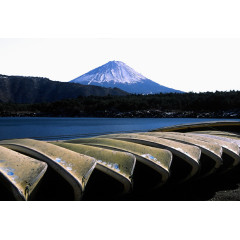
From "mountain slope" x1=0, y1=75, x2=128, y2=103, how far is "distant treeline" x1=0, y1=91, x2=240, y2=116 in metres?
46.8

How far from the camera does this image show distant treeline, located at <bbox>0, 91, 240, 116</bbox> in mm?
96125

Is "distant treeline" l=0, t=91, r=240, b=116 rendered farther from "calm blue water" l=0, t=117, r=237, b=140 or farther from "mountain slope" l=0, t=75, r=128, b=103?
"mountain slope" l=0, t=75, r=128, b=103

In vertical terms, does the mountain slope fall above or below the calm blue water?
above

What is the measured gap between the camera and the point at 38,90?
17588 centimetres

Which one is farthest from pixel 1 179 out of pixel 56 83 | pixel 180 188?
pixel 56 83

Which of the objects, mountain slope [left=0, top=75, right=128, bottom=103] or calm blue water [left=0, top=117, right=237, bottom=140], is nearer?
calm blue water [left=0, top=117, right=237, bottom=140]

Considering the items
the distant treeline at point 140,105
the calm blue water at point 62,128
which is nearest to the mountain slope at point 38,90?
the distant treeline at point 140,105

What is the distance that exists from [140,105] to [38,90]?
294 feet

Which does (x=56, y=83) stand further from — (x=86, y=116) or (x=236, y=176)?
(x=236, y=176)

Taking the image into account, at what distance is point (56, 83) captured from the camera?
17688cm

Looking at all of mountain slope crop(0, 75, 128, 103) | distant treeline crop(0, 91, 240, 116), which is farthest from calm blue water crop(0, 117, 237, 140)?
mountain slope crop(0, 75, 128, 103)

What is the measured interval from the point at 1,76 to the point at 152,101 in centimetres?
10918

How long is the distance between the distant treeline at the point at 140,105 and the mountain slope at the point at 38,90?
46.8 meters

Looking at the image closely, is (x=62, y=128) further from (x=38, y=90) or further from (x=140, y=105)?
(x=38, y=90)
